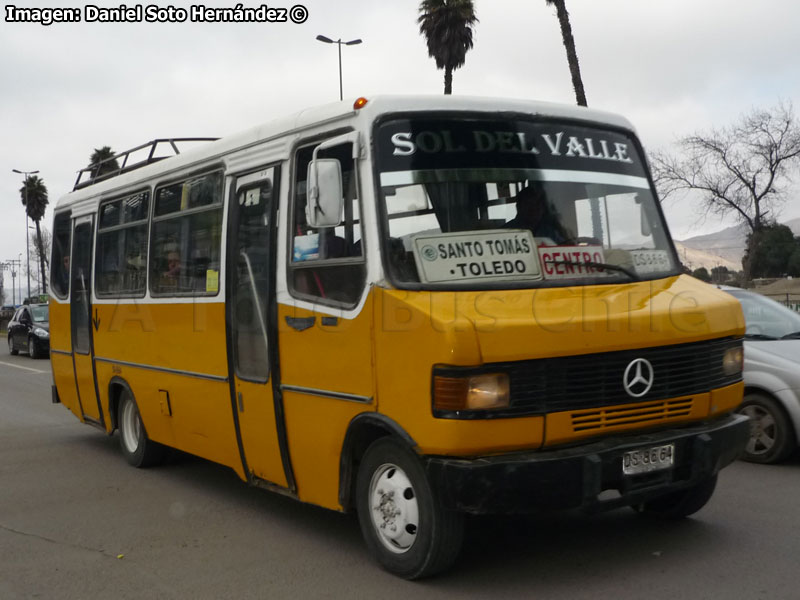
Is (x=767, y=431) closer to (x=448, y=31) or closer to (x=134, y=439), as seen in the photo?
(x=134, y=439)

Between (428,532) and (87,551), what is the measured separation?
7.77 feet

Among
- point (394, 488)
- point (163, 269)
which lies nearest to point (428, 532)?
point (394, 488)

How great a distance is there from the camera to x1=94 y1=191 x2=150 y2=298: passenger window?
8250mm

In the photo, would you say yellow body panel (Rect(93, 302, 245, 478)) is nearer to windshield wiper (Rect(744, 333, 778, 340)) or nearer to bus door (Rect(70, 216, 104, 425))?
bus door (Rect(70, 216, 104, 425))

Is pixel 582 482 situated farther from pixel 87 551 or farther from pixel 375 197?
pixel 87 551

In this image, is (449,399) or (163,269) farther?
(163,269)

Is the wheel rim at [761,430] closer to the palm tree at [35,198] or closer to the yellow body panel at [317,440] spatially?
the yellow body panel at [317,440]

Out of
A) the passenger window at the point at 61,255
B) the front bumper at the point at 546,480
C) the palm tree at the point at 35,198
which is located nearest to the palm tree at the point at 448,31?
the passenger window at the point at 61,255

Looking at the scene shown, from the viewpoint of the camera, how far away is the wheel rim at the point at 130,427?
8.73 m

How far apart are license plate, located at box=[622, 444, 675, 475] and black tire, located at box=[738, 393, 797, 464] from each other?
2876 mm

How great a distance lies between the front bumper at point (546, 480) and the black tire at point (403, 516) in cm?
18

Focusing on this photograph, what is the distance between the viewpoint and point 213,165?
693 cm

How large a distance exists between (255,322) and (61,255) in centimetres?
A: 508

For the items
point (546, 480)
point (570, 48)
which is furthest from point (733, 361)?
point (570, 48)
